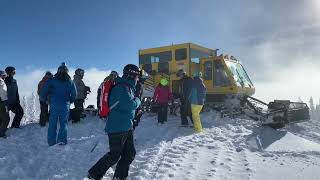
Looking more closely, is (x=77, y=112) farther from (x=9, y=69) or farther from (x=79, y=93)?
(x=9, y=69)

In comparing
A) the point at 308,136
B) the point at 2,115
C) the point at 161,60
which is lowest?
the point at 308,136

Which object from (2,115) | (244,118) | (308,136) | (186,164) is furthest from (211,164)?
(244,118)

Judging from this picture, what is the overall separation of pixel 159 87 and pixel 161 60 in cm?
571

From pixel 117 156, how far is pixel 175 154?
309 centimetres

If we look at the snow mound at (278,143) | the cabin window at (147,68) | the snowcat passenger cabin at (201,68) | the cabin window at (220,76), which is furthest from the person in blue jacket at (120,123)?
the cabin window at (147,68)

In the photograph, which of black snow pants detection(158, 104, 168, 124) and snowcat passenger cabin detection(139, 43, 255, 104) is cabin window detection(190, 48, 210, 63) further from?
black snow pants detection(158, 104, 168, 124)

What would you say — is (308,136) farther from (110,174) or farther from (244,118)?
(110,174)

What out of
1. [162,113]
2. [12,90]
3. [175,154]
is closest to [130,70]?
[175,154]

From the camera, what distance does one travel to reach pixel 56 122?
1059 cm

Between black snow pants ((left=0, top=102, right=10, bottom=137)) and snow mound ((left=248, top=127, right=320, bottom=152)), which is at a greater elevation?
black snow pants ((left=0, top=102, right=10, bottom=137))

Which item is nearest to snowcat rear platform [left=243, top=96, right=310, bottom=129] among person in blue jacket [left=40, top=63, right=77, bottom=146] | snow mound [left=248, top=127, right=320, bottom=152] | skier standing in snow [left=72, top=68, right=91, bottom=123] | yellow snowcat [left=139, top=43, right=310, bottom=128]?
yellow snowcat [left=139, top=43, right=310, bottom=128]

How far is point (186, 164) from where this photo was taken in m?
9.04

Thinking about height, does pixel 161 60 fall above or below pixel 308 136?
above

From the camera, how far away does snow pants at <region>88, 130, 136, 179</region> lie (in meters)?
7.02
